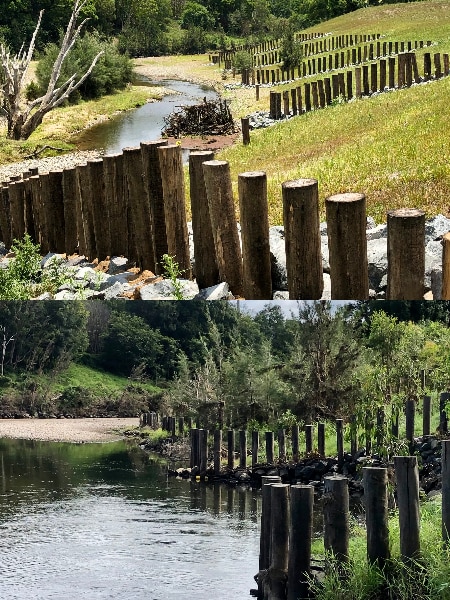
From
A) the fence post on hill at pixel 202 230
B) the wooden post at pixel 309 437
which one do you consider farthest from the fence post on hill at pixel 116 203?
the wooden post at pixel 309 437

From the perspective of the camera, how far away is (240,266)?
7418mm

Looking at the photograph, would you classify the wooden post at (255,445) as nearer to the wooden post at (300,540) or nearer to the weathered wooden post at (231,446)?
the weathered wooden post at (231,446)

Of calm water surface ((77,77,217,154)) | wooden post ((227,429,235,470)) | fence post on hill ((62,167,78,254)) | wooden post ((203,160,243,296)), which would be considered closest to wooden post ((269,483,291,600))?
wooden post ((203,160,243,296))

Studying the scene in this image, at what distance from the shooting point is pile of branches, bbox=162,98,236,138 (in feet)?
120

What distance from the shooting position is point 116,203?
977cm

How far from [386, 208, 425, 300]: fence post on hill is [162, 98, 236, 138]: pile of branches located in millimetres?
30521

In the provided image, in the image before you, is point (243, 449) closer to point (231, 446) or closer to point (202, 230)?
point (231, 446)

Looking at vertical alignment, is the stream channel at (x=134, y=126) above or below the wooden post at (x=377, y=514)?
above

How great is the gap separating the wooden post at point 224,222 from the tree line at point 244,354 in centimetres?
197

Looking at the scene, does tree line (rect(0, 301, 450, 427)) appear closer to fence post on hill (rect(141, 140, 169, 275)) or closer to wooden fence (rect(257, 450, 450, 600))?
fence post on hill (rect(141, 140, 169, 275))

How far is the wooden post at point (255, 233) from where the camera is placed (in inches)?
272

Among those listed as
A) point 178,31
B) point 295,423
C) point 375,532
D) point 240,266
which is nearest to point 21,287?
point 240,266

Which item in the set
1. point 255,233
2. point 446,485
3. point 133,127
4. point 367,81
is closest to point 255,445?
point 446,485

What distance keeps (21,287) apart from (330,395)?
31.5ft
